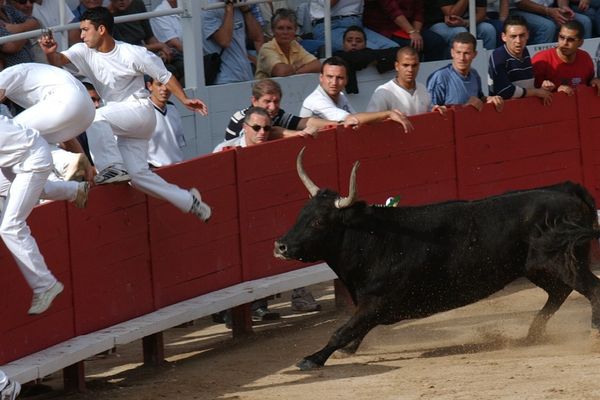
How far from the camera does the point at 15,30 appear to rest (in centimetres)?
986

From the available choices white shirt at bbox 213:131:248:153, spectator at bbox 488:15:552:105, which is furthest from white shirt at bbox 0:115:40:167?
spectator at bbox 488:15:552:105

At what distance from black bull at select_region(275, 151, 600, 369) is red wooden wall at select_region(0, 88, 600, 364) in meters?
0.89

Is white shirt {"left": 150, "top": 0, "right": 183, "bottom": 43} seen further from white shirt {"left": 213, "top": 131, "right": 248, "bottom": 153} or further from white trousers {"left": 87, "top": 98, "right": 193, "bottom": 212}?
white trousers {"left": 87, "top": 98, "right": 193, "bottom": 212}

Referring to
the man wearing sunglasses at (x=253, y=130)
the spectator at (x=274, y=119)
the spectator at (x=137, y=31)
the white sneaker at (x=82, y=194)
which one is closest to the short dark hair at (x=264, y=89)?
the spectator at (x=274, y=119)

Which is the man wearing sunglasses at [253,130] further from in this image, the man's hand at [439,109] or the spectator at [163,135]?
the man's hand at [439,109]

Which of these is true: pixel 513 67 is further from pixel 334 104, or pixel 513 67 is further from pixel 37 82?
pixel 37 82

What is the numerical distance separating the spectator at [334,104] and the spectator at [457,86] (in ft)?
2.38

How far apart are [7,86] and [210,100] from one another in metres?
4.04

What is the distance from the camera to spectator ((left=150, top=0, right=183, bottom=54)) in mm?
11445

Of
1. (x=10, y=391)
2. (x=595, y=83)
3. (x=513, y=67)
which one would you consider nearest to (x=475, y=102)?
(x=513, y=67)

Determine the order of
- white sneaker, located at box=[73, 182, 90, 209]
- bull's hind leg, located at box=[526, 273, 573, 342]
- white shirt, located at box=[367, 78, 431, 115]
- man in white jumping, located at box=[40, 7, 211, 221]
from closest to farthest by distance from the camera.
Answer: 1. white sneaker, located at box=[73, 182, 90, 209]
2. man in white jumping, located at box=[40, 7, 211, 221]
3. bull's hind leg, located at box=[526, 273, 573, 342]
4. white shirt, located at box=[367, 78, 431, 115]

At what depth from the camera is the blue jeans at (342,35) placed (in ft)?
40.2

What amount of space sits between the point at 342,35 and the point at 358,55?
0.37 meters

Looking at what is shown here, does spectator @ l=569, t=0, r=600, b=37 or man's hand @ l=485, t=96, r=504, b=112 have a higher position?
spectator @ l=569, t=0, r=600, b=37
